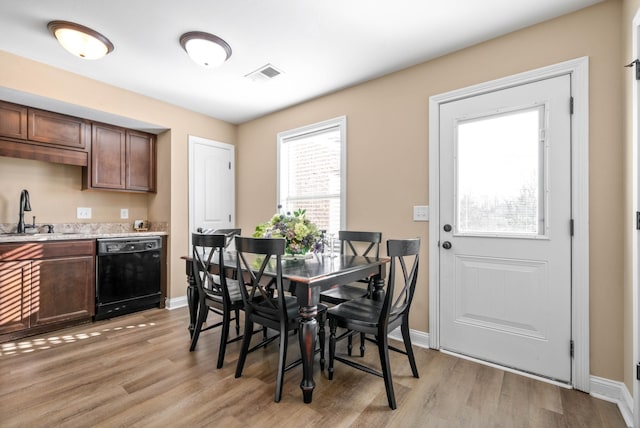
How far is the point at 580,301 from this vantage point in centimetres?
195

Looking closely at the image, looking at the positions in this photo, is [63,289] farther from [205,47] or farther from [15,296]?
[205,47]

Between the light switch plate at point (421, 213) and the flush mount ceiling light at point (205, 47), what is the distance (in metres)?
2.07

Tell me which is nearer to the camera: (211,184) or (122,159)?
(122,159)

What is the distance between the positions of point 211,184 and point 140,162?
0.88 meters

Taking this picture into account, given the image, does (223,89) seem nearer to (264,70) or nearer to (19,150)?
(264,70)

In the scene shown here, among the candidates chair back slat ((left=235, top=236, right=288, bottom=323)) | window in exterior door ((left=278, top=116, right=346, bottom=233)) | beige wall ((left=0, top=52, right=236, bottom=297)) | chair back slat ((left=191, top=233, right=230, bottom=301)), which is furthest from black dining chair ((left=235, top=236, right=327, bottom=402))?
beige wall ((left=0, top=52, right=236, bottom=297))

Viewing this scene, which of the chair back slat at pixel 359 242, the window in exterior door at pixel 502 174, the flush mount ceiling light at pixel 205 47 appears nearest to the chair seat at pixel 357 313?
the chair back slat at pixel 359 242

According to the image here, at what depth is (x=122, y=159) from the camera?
368 centimetres

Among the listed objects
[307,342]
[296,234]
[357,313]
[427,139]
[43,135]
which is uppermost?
[43,135]

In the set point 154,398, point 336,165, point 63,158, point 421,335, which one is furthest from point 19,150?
point 421,335

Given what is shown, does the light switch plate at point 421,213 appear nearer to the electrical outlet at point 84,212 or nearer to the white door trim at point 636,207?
the white door trim at point 636,207

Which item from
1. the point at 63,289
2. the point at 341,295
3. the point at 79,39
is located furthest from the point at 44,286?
the point at 341,295

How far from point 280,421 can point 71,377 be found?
155 centimetres

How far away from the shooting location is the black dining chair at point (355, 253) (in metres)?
2.47
